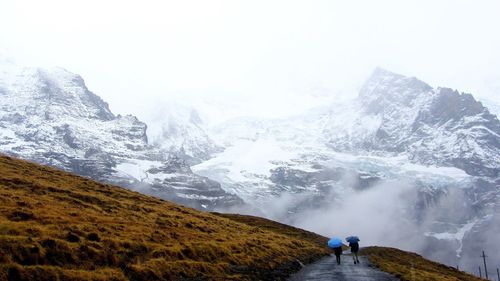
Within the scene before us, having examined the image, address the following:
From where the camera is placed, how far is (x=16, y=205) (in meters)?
40.8

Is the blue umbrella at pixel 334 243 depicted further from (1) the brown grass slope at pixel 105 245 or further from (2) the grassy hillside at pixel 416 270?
(2) the grassy hillside at pixel 416 270

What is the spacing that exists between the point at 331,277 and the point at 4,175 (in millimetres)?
38476

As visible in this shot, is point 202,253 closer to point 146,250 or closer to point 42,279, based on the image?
point 146,250

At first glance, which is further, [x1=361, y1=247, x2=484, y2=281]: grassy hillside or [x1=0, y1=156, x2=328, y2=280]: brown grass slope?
[x1=361, y1=247, x2=484, y2=281]: grassy hillside

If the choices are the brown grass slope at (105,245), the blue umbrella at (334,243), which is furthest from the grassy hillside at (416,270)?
the brown grass slope at (105,245)

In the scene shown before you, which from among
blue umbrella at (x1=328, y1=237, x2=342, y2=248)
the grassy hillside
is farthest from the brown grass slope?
the grassy hillside

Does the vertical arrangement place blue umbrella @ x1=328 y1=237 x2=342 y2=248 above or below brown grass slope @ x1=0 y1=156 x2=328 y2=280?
above

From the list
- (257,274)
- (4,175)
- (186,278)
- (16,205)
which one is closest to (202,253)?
(257,274)

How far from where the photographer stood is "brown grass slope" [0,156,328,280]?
2841cm

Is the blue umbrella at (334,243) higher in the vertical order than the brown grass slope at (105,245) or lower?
higher

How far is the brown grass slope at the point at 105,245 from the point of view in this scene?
28406 mm

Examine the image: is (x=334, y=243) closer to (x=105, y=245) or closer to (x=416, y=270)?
(x=416, y=270)

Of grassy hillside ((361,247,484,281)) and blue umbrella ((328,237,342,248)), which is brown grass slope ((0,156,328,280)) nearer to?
blue umbrella ((328,237,342,248))

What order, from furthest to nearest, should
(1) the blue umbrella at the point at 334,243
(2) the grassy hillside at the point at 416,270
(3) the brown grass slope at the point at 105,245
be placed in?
(1) the blue umbrella at the point at 334,243 < (2) the grassy hillside at the point at 416,270 < (3) the brown grass slope at the point at 105,245
